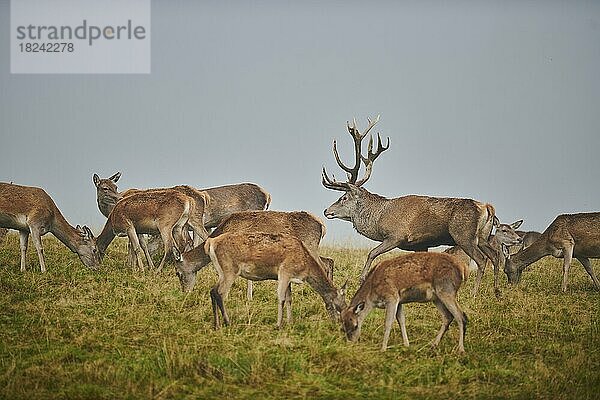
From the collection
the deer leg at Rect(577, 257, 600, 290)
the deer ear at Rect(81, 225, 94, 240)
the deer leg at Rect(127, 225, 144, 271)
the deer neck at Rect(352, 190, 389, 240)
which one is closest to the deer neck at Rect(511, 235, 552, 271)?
the deer leg at Rect(577, 257, 600, 290)

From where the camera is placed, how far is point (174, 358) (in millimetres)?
7926

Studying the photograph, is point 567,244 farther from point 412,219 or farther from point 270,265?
point 270,265

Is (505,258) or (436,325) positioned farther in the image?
(505,258)

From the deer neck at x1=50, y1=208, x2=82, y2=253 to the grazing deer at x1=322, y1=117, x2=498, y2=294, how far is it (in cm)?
422

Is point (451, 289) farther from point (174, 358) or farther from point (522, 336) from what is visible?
point (174, 358)

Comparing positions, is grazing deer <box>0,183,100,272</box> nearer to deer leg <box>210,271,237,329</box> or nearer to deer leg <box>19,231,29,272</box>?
deer leg <box>19,231,29,272</box>

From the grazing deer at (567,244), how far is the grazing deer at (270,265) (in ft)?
17.0

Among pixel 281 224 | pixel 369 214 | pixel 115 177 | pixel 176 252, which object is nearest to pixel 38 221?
pixel 176 252

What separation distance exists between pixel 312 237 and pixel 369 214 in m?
2.32

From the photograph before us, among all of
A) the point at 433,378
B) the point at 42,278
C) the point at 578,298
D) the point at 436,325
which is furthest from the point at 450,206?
the point at 42,278

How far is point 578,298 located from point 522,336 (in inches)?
127

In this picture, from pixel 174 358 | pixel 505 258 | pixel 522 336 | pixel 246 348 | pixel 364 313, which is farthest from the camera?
pixel 505 258

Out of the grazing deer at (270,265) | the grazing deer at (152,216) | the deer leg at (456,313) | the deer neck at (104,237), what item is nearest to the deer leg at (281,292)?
the grazing deer at (270,265)

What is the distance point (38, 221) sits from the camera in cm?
1332
